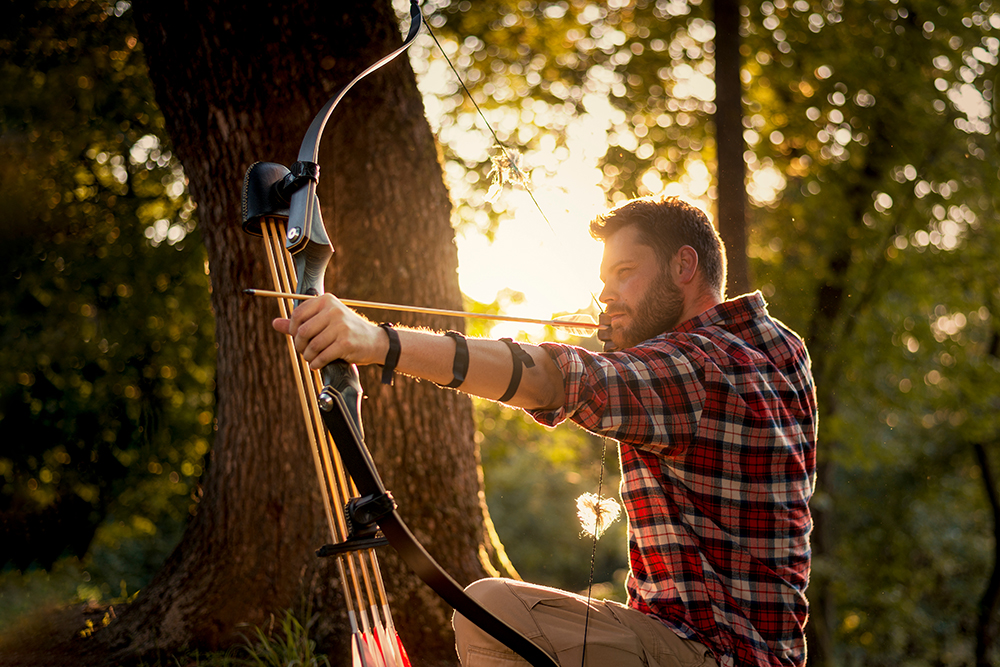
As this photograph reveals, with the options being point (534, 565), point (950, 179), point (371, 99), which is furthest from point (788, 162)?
point (534, 565)

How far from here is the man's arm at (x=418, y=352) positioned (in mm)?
1072

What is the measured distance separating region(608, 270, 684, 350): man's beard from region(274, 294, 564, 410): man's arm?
458mm

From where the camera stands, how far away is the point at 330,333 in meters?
1.06

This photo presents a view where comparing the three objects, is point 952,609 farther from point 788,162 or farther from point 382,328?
point 382,328

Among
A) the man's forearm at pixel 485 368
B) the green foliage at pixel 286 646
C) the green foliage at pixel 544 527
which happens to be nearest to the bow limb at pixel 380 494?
the man's forearm at pixel 485 368

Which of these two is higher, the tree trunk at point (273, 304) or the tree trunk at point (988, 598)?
the tree trunk at point (273, 304)

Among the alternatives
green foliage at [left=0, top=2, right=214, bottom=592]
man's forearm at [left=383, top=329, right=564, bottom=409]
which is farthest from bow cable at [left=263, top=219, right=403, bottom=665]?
green foliage at [left=0, top=2, right=214, bottom=592]

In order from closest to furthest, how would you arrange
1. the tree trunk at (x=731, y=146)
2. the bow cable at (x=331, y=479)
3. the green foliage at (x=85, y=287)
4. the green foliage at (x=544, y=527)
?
the bow cable at (x=331, y=479) < the tree trunk at (x=731, y=146) < the green foliage at (x=85, y=287) < the green foliage at (x=544, y=527)

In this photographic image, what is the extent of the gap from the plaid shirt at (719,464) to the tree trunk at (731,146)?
1772 millimetres

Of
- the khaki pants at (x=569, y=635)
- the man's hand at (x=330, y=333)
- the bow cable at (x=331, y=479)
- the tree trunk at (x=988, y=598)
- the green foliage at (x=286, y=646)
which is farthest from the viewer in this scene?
the tree trunk at (x=988, y=598)

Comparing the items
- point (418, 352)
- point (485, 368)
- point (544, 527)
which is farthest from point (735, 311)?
point (544, 527)

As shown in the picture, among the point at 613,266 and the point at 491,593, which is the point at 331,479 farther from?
the point at 613,266

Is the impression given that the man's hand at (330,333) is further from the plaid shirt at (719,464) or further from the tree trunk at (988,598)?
the tree trunk at (988,598)

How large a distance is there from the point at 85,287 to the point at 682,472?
4.54 m
